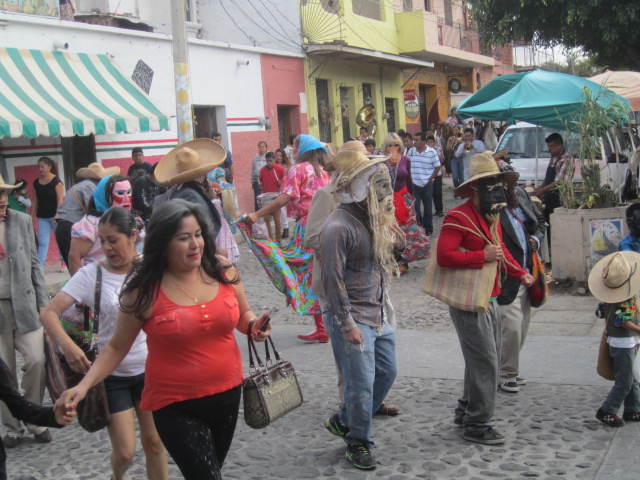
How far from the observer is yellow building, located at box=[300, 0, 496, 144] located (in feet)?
71.9

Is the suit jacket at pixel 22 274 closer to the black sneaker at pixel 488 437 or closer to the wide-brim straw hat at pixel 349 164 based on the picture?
the wide-brim straw hat at pixel 349 164

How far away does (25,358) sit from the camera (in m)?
5.55

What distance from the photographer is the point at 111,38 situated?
15328mm

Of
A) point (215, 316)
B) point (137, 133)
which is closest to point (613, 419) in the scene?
point (215, 316)

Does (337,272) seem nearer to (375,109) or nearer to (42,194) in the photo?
Result: (42,194)

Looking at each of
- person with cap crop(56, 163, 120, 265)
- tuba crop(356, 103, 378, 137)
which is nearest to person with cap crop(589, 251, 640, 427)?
person with cap crop(56, 163, 120, 265)

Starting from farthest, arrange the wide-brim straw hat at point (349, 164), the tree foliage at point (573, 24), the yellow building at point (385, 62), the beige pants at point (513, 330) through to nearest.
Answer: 1. the yellow building at point (385, 62)
2. the tree foliage at point (573, 24)
3. the beige pants at point (513, 330)
4. the wide-brim straw hat at point (349, 164)

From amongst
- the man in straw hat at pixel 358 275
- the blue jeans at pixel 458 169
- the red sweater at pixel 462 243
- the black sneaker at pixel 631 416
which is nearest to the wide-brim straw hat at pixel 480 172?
the red sweater at pixel 462 243

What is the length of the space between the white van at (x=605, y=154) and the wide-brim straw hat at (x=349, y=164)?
619cm

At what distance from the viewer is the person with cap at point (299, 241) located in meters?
7.18

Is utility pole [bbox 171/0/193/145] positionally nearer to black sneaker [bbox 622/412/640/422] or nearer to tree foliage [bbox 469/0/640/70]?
black sneaker [bbox 622/412/640/422]

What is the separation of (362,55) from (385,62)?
10.1ft

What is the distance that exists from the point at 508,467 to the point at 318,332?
133 inches

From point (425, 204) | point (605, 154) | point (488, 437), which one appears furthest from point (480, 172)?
point (425, 204)
